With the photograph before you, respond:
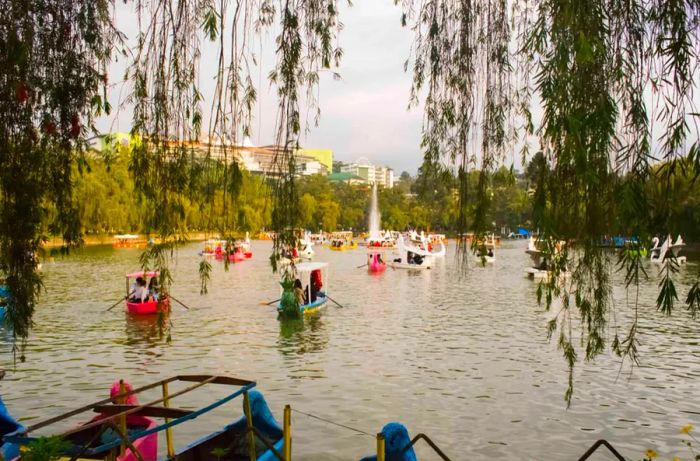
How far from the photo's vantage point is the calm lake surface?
8.48 m

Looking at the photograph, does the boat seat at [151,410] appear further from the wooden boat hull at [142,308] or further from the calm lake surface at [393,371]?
the wooden boat hull at [142,308]

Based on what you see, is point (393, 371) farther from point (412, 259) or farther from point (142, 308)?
point (412, 259)

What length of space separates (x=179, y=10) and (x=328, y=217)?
222ft

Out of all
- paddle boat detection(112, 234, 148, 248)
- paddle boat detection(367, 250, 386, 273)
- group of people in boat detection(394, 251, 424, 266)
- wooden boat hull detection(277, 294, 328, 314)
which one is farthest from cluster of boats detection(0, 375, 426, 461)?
paddle boat detection(112, 234, 148, 248)

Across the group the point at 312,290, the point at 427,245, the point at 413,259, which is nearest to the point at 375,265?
the point at 413,259

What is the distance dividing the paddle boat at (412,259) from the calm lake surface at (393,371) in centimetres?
1329

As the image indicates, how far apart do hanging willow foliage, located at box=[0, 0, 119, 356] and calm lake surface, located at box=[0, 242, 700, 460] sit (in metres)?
1.86

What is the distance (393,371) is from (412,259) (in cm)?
2386

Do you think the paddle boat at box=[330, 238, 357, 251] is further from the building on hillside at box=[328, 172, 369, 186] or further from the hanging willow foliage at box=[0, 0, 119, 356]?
the hanging willow foliage at box=[0, 0, 119, 356]

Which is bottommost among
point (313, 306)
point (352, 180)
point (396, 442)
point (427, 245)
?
point (313, 306)

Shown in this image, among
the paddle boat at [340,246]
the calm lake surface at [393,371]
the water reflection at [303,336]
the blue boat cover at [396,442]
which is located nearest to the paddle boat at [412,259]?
the calm lake surface at [393,371]

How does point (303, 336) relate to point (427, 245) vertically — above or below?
below

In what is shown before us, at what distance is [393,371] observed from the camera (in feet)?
37.9

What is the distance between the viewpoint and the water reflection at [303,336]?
13367 millimetres
